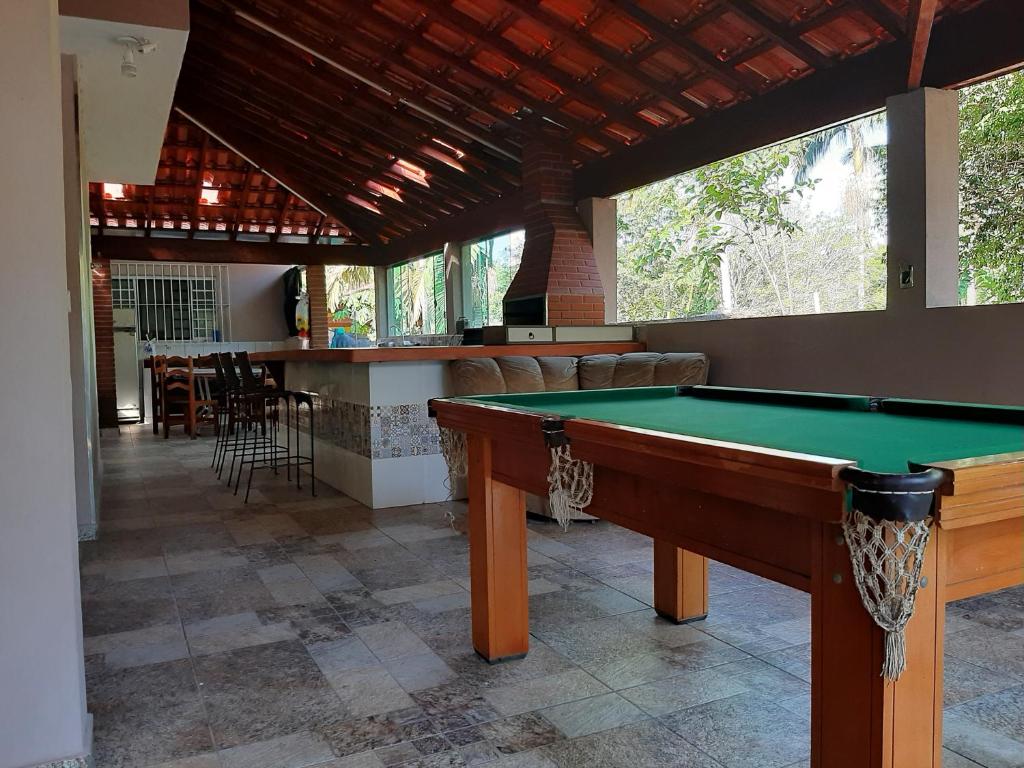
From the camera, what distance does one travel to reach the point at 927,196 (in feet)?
13.3

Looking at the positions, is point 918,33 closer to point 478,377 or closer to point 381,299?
point 478,377

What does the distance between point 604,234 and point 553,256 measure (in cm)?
60

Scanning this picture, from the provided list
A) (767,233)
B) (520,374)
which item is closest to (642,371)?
(520,374)

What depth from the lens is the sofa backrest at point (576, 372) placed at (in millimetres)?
4871

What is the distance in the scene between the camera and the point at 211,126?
417 inches

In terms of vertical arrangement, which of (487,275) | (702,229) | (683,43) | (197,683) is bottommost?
(197,683)

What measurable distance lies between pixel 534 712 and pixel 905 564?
4.31ft

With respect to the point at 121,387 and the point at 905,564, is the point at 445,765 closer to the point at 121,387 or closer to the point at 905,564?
the point at 905,564

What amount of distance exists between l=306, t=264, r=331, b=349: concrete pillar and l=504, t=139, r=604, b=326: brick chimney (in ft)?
20.4

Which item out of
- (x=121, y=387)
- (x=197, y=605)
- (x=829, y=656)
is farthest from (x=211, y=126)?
(x=829, y=656)

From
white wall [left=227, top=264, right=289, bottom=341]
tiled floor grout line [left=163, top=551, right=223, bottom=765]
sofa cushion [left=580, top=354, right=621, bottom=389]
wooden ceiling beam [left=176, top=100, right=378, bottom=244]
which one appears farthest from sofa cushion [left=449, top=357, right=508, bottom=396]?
white wall [left=227, top=264, right=289, bottom=341]

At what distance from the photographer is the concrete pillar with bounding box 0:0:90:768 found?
175cm

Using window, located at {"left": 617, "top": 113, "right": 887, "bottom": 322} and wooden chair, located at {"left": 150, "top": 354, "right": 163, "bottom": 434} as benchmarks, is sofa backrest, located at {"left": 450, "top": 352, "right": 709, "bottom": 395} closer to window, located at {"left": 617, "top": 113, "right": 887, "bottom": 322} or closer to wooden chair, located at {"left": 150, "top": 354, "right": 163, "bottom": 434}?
window, located at {"left": 617, "top": 113, "right": 887, "bottom": 322}

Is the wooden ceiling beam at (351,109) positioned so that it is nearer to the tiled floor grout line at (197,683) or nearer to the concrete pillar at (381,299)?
the concrete pillar at (381,299)
